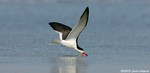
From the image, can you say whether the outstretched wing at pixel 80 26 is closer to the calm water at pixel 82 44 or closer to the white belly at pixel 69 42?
the white belly at pixel 69 42

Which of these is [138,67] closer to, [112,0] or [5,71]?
[5,71]

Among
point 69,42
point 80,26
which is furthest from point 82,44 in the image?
point 80,26

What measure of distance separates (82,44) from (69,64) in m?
3.90

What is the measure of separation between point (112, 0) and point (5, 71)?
28.2m

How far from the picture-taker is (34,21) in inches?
1185

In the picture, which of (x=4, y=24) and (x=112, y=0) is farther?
(x=112, y=0)

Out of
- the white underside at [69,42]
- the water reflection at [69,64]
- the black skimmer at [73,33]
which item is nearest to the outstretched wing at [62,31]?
the black skimmer at [73,33]

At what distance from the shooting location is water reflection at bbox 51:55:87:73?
15.6 meters

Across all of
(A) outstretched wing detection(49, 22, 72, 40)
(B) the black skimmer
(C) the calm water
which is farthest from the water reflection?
(A) outstretched wing detection(49, 22, 72, 40)

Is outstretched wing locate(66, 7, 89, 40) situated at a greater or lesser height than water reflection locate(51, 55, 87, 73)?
greater

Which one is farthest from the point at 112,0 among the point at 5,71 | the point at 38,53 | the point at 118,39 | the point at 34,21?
the point at 5,71

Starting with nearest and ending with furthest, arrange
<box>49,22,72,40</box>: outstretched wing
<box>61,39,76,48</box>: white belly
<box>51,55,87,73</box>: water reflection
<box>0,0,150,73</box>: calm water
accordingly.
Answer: <box>51,55,87,73</box>: water reflection < <box>0,0,150,73</box>: calm water < <box>61,39,76,48</box>: white belly < <box>49,22,72,40</box>: outstretched wing

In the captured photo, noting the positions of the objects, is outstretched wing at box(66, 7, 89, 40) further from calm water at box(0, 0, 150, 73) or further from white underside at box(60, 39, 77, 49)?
calm water at box(0, 0, 150, 73)

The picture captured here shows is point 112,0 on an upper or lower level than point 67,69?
upper
